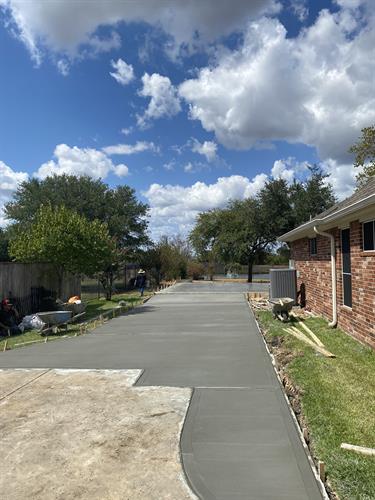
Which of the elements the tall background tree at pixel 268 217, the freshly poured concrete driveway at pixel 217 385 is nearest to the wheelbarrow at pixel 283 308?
the freshly poured concrete driveway at pixel 217 385

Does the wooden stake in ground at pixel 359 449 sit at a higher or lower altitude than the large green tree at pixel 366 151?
lower

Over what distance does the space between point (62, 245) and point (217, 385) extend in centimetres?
1187

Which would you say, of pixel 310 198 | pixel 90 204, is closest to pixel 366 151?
pixel 310 198

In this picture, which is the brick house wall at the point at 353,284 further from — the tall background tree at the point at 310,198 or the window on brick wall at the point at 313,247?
the tall background tree at the point at 310,198

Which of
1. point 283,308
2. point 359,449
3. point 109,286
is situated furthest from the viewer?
point 109,286

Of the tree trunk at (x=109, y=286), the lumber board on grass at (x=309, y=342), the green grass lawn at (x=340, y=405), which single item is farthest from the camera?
the tree trunk at (x=109, y=286)

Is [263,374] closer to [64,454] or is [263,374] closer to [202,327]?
[64,454]

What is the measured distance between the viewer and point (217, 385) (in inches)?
261

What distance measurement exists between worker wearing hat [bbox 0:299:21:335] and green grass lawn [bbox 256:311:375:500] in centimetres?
843

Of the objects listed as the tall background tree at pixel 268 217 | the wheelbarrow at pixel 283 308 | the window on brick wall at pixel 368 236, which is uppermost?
the tall background tree at pixel 268 217

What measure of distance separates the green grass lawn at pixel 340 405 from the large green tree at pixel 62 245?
1047 centimetres

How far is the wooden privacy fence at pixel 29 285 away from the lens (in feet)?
50.0

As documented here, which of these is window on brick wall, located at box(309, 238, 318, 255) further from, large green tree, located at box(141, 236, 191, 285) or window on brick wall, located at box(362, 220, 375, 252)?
large green tree, located at box(141, 236, 191, 285)

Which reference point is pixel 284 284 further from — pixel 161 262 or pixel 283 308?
pixel 161 262
